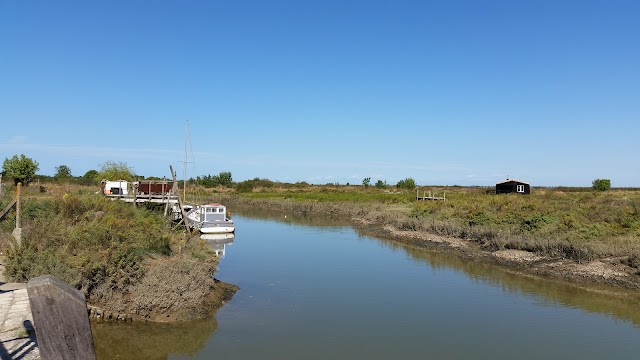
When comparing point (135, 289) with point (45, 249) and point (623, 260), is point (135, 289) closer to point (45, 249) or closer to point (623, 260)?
point (45, 249)

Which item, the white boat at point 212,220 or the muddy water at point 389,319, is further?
the white boat at point 212,220

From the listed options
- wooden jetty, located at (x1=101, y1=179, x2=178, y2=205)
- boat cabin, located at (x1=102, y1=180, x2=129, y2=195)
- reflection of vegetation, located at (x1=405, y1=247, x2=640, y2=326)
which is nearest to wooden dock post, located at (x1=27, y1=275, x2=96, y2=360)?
reflection of vegetation, located at (x1=405, y1=247, x2=640, y2=326)

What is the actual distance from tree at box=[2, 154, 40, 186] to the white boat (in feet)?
83.7

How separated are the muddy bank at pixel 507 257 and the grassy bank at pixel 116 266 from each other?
15.3 metres

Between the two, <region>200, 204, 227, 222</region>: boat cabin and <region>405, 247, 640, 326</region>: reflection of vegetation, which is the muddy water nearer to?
<region>405, 247, 640, 326</region>: reflection of vegetation

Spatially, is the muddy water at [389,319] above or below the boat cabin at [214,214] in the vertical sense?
below

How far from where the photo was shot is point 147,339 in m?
11.4

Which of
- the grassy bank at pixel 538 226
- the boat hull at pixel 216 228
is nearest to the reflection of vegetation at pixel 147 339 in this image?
the grassy bank at pixel 538 226

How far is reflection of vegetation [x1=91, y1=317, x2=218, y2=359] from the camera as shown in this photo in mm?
10719

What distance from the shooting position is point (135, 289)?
1220cm

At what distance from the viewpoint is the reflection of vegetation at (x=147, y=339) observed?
10.7 m

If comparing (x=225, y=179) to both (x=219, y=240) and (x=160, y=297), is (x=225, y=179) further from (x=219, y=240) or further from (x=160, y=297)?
(x=160, y=297)

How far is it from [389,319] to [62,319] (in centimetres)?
1336

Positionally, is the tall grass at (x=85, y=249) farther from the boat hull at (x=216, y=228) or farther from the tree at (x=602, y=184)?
the tree at (x=602, y=184)
